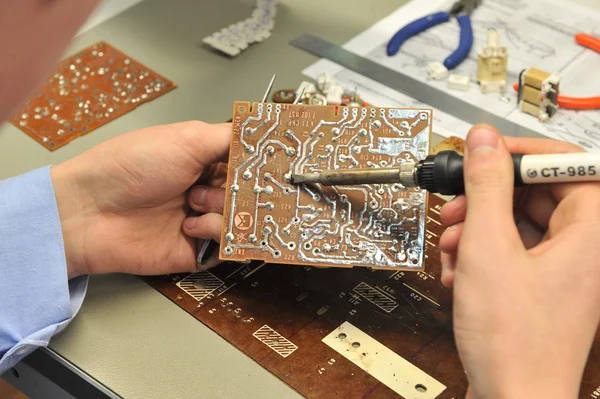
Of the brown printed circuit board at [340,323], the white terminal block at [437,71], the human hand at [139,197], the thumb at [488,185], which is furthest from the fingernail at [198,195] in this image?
the white terminal block at [437,71]

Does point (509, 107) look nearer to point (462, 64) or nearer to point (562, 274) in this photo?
point (462, 64)

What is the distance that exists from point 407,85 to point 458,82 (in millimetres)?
107

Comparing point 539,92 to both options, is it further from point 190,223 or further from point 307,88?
point 190,223

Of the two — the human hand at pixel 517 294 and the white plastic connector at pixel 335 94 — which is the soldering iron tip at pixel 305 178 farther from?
the white plastic connector at pixel 335 94

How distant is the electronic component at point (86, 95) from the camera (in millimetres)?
1566

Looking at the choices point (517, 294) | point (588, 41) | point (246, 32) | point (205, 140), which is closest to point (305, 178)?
point (205, 140)

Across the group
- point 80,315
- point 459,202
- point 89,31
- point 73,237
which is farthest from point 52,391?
point 89,31

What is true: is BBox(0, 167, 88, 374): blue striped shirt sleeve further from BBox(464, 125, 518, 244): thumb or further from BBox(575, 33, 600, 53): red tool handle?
BBox(575, 33, 600, 53): red tool handle

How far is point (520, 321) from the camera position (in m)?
0.87

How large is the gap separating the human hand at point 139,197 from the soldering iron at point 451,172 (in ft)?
0.72

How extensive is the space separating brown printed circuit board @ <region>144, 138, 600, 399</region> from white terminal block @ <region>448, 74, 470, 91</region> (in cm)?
43

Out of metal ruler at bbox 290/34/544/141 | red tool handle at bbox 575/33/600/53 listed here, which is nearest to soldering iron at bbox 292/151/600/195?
metal ruler at bbox 290/34/544/141

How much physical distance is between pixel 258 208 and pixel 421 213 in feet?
0.80

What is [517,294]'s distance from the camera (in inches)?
34.4
